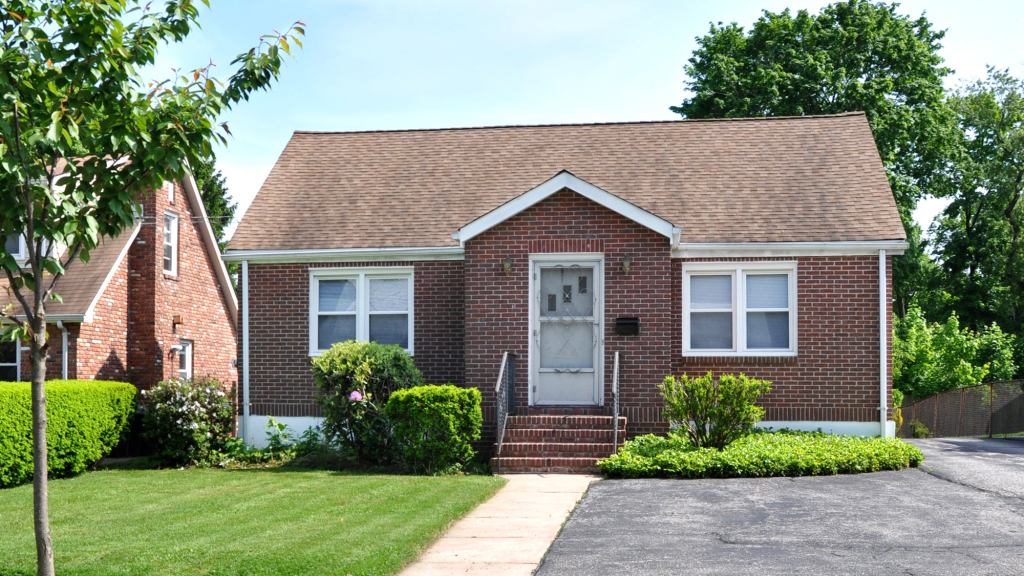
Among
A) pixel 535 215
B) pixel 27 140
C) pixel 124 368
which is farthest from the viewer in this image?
pixel 124 368

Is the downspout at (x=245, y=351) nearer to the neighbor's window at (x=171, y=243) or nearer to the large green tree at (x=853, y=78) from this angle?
the neighbor's window at (x=171, y=243)

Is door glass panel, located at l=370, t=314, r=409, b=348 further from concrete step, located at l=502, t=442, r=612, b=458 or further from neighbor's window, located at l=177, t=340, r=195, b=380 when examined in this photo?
neighbor's window, located at l=177, t=340, r=195, b=380

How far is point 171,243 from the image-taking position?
904 inches

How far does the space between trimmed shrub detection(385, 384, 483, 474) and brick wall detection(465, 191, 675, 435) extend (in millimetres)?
1569

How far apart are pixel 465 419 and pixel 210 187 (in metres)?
28.8

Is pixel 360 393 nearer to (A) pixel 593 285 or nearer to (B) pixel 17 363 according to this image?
(A) pixel 593 285

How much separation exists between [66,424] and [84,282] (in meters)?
4.50

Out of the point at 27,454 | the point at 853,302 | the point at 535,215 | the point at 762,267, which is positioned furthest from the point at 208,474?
the point at 853,302

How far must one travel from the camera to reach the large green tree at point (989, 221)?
39094mm

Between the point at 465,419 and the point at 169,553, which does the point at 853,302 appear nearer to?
the point at 465,419

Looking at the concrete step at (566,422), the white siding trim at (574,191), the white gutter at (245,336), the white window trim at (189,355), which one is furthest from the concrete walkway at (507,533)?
the white window trim at (189,355)

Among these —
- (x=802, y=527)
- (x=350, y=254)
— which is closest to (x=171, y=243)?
(x=350, y=254)

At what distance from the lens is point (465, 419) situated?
1509 cm

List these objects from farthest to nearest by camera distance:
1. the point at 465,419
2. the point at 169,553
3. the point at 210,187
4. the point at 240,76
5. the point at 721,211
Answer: the point at 210,187, the point at 721,211, the point at 465,419, the point at 169,553, the point at 240,76
